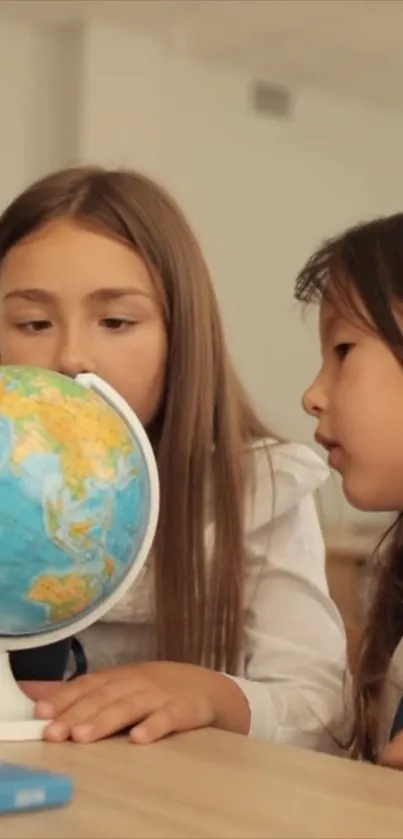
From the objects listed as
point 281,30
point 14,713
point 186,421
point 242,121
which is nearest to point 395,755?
point 14,713

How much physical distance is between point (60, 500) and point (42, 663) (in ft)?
1.10

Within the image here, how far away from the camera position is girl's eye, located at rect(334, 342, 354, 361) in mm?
1218

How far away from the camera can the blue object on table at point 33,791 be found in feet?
2.46

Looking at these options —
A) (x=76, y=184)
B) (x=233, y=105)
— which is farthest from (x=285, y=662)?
(x=233, y=105)

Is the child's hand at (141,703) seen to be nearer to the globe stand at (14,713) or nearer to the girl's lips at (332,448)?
the globe stand at (14,713)

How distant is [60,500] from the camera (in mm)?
955

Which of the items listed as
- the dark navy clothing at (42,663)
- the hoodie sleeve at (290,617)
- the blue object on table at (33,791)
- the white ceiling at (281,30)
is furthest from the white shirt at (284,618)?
the white ceiling at (281,30)

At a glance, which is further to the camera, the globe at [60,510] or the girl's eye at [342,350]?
the girl's eye at [342,350]

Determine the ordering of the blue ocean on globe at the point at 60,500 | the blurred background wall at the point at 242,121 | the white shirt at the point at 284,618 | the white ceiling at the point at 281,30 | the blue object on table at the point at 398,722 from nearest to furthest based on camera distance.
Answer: the blue ocean on globe at the point at 60,500, the blue object on table at the point at 398,722, the white shirt at the point at 284,618, the white ceiling at the point at 281,30, the blurred background wall at the point at 242,121

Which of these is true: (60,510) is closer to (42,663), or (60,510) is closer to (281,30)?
(42,663)

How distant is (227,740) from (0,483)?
0.84 ft

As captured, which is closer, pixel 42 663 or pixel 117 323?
pixel 42 663

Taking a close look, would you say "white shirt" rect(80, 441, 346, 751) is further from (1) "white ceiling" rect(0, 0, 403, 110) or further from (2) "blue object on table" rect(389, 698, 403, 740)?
(1) "white ceiling" rect(0, 0, 403, 110)

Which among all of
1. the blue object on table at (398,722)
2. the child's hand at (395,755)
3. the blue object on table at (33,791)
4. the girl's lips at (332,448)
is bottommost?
the blue object on table at (398,722)
